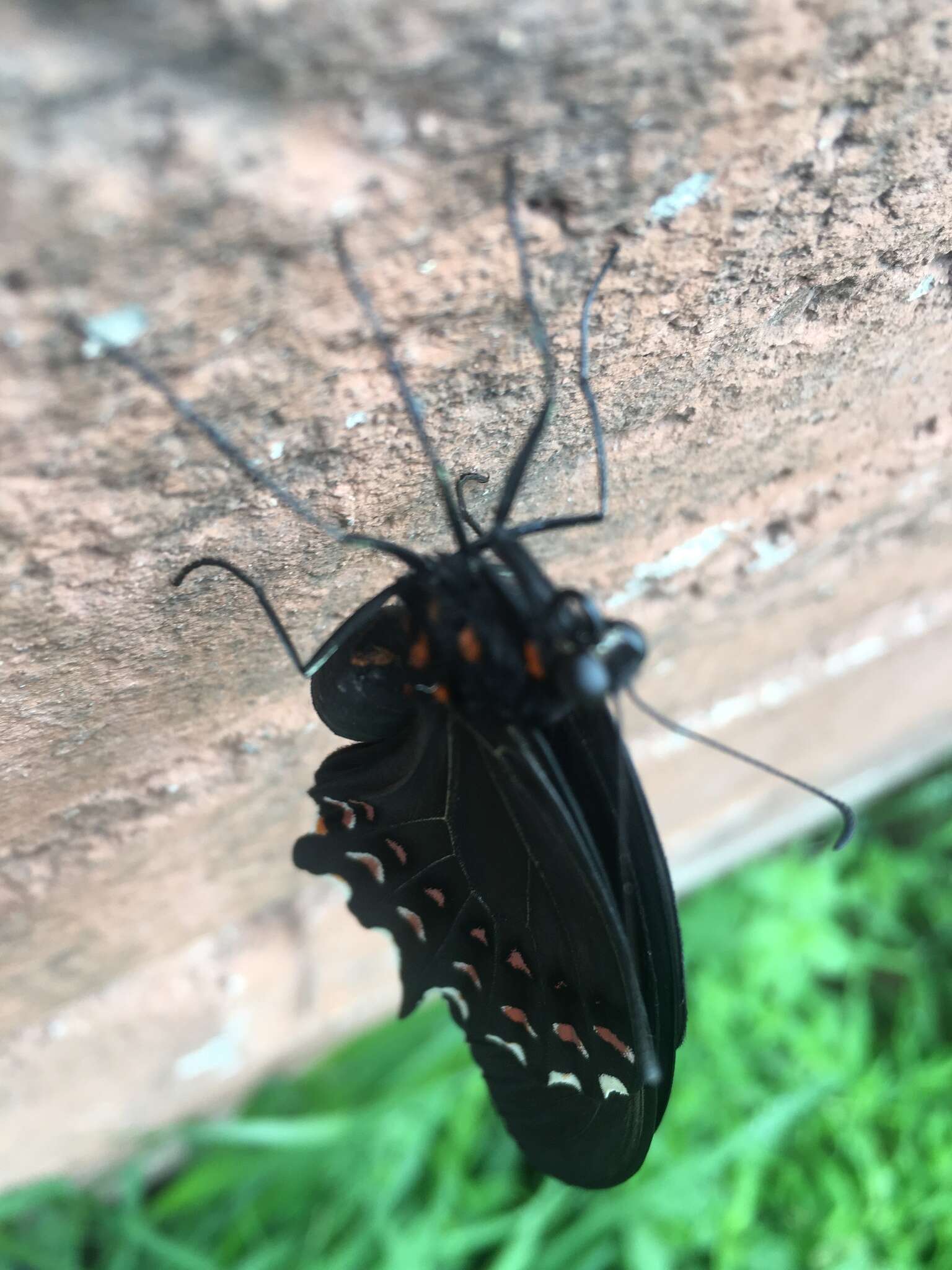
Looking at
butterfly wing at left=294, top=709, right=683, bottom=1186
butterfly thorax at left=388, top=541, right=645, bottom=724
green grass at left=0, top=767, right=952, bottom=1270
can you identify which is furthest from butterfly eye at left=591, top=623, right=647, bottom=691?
green grass at left=0, top=767, right=952, bottom=1270

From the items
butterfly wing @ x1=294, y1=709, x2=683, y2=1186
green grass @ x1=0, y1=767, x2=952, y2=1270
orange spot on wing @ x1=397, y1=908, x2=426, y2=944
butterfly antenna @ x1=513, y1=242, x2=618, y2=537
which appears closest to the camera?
butterfly antenna @ x1=513, y1=242, x2=618, y2=537

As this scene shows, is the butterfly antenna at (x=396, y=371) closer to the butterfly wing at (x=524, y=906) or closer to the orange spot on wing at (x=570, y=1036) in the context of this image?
the butterfly wing at (x=524, y=906)

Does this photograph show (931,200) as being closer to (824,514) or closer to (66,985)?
(824,514)

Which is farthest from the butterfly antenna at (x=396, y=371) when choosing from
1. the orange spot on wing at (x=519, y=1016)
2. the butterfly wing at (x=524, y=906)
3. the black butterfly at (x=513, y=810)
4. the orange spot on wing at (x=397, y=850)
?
the orange spot on wing at (x=519, y=1016)

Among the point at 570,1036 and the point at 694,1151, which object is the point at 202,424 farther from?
the point at 694,1151

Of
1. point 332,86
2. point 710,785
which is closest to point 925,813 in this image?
point 710,785

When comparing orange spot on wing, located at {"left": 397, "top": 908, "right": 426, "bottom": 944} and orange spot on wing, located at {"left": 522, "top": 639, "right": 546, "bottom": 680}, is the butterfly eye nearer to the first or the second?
orange spot on wing, located at {"left": 522, "top": 639, "right": 546, "bottom": 680}

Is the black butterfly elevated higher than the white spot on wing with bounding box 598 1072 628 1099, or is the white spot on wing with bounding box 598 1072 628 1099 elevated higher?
the black butterfly
